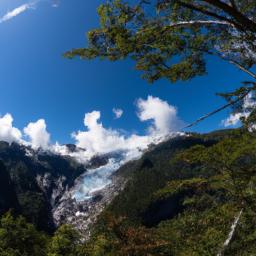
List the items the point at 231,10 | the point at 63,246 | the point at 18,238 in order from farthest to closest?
the point at 18,238
the point at 63,246
the point at 231,10

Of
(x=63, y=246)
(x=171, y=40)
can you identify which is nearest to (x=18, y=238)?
(x=63, y=246)

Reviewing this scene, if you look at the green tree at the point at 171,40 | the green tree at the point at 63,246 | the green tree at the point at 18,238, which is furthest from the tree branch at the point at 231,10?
the green tree at the point at 18,238

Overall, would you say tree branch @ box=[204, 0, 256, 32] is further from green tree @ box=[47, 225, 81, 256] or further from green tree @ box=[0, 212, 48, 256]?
green tree @ box=[0, 212, 48, 256]

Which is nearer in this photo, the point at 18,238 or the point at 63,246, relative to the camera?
the point at 63,246

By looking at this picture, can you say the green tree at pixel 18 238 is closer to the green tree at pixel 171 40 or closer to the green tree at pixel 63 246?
the green tree at pixel 63 246

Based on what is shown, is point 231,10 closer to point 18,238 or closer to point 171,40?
point 171,40

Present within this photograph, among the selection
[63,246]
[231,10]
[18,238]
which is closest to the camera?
[231,10]

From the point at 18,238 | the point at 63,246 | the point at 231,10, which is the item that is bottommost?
the point at 63,246

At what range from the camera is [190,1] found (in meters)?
9.66

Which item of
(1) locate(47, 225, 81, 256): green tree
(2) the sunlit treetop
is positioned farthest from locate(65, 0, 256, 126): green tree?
(1) locate(47, 225, 81, 256): green tree

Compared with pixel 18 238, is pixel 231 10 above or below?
above

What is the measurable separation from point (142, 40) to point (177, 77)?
246 cm

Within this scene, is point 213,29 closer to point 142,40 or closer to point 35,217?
point 142,40

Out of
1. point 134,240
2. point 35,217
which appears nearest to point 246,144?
point 134,240
